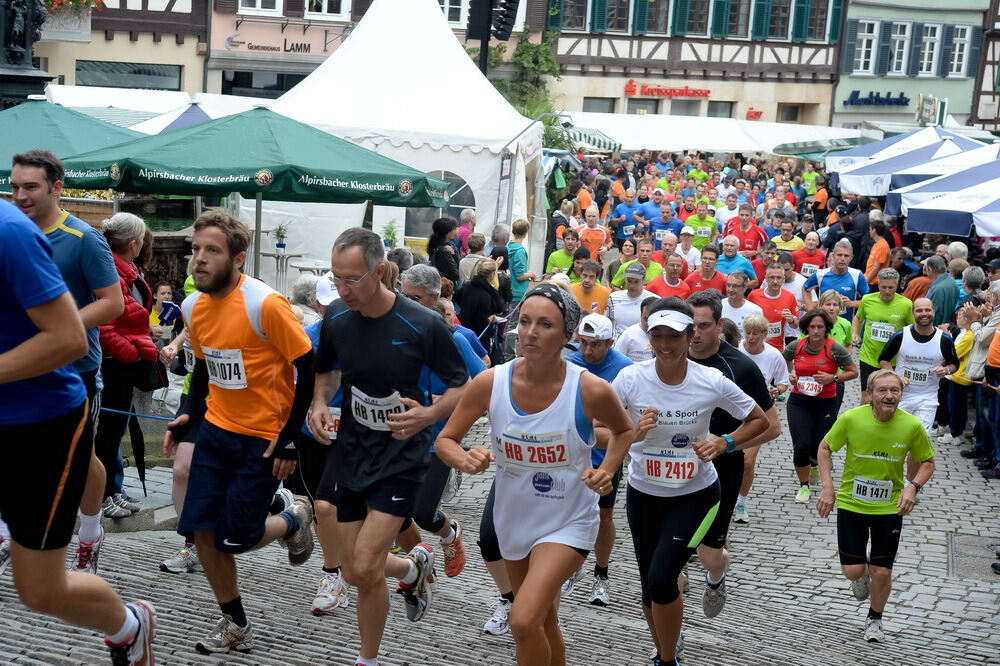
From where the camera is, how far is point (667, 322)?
6.29 meters

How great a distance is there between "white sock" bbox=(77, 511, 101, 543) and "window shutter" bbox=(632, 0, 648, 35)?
145 ft

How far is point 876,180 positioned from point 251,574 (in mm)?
18922

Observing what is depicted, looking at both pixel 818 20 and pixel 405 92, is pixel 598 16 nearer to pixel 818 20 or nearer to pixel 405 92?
pixel 818 20

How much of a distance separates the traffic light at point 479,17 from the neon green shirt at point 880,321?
7212mm

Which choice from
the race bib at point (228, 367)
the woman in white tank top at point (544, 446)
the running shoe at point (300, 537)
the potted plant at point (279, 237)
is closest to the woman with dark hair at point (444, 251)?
the potted plant at point (279, 237)

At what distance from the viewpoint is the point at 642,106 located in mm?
50062

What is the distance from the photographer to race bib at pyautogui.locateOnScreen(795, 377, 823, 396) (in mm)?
11328

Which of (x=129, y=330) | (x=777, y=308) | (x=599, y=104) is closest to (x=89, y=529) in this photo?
(x=129, y=330)

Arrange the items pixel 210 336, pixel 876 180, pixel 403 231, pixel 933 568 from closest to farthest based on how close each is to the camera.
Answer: pixel 210 336 < pixel 933 568 < pixel 403 231 < pixel 876 180

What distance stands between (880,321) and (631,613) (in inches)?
267

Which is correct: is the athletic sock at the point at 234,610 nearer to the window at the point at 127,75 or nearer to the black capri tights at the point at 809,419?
the black capri tights at the point at 809,419

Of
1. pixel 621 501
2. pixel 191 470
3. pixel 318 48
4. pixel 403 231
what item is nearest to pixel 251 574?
pixel 191 470

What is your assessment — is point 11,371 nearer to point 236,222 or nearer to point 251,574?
point 236,222

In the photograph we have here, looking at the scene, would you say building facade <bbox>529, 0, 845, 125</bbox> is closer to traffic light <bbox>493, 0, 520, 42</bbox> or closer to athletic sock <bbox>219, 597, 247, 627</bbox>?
traffic light <bbox>493, 0, 520, 42</bbox>
